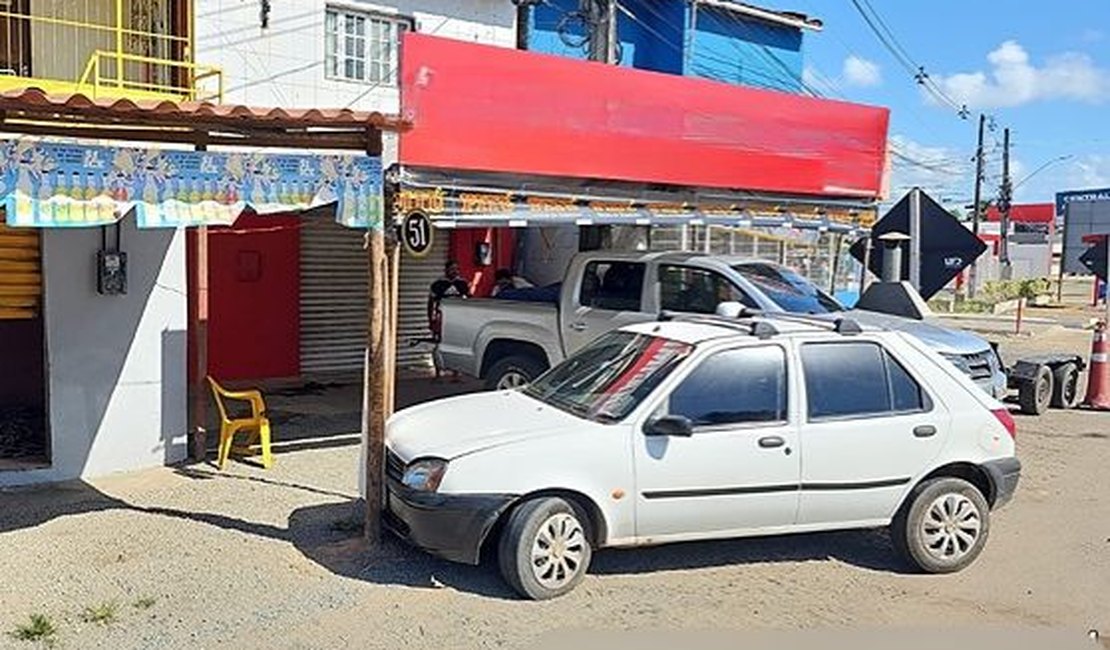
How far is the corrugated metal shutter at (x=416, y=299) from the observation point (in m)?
15.0

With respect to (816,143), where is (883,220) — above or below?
below

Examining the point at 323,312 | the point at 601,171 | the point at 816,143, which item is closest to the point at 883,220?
the point at 816,143

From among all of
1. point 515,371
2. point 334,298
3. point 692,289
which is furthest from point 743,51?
point 515,371

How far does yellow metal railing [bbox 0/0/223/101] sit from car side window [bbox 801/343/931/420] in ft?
26.0

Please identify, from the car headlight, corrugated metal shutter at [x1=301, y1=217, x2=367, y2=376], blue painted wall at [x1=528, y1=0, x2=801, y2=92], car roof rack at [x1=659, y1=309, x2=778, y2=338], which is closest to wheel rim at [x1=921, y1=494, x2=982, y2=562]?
car roof rack at [x1=659, y1=309, x2=778, y2=338]

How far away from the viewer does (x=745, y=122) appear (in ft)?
36.9

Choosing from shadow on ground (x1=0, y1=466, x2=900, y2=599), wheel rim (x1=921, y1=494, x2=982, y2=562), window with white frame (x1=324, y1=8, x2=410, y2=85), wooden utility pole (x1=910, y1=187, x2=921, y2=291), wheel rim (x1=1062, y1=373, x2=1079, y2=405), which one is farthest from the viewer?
window with white frame (x1=324, y1=8, x2=410, y2=85)

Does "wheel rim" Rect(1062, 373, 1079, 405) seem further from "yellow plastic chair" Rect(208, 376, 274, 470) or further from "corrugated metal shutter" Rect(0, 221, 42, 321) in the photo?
"corrugated metal shutter" Rect(0, 221, 42, 321)

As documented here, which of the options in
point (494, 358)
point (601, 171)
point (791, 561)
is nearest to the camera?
point (791, 561)

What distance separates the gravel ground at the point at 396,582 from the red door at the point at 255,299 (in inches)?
202

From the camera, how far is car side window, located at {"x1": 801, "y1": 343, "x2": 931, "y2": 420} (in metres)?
6.17

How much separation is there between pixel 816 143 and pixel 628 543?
7.60 meters

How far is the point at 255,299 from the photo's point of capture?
13203mm

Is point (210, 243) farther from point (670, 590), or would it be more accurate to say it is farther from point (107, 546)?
point (670, 590)
